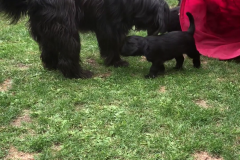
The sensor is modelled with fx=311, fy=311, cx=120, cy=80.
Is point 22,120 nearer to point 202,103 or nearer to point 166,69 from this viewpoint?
point 202,103

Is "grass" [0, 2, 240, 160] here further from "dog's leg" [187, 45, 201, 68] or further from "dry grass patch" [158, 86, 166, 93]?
"dog's leg" [187, 45, 201, 68]

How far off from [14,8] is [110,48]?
1.60 meters

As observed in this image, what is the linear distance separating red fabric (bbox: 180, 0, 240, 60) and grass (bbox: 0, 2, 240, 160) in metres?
0.23

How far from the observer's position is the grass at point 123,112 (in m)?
2.92

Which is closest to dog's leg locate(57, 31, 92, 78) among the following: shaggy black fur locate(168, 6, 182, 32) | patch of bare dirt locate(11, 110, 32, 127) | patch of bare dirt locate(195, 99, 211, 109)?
patch of bare dirt locate(11, 110, 32, 127)

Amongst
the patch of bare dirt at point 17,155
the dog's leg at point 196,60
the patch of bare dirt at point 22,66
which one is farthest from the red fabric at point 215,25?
the patch of bare dirt at point 17,155

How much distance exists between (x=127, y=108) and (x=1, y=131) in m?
1.41

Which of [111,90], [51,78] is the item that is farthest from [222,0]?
[51,78]

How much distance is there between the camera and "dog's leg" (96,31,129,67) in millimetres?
4911

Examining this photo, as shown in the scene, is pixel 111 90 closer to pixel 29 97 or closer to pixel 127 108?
pixel 127 108

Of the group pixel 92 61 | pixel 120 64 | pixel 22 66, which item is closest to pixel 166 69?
pixel 120 64

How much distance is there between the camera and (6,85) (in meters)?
4.43

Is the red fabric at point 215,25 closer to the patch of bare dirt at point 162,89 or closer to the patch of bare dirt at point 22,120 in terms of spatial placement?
the patch of bare dirt at point 162,89

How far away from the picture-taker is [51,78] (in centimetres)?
464
